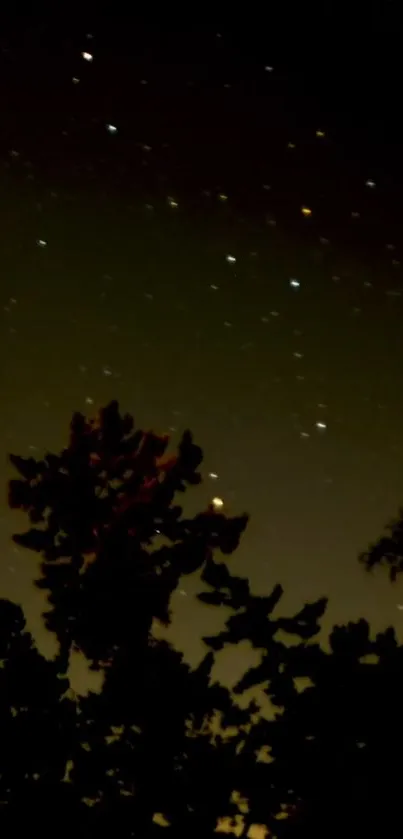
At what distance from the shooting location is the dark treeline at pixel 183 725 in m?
1.53

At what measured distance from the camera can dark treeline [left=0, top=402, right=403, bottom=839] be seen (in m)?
1.53

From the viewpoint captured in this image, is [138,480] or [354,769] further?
[138,480]

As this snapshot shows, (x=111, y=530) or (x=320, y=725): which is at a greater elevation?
(x=111, y=530)

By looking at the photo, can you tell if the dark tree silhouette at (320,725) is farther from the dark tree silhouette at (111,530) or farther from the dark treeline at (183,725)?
the dark tree silhouette at (111,530)

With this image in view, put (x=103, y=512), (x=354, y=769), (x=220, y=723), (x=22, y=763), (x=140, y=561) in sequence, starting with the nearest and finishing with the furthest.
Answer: (x=354, y=769) < (x=22, y=763) < (x=220, y=723) < (x=140, y=561) < (x=103, y=512)

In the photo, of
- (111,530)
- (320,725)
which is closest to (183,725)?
(320,725)

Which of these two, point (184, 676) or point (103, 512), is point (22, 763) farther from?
point (103, 512)

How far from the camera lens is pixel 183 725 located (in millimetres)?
1743

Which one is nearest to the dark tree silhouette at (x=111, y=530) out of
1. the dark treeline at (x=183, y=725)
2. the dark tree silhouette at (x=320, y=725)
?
the dark treeline at (x=183, y=725)

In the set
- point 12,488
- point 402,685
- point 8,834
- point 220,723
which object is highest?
point 12,488

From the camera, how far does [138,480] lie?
2611 mm

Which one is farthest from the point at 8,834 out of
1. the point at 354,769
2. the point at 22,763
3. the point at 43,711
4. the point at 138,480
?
the point at 138,480

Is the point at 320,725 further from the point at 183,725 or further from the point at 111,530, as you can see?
the point at 111,530

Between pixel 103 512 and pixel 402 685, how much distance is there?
1128mm
